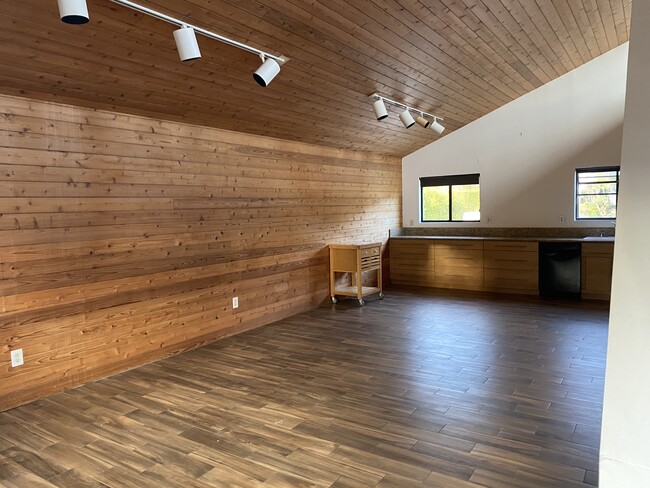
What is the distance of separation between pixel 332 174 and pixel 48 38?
412 cm

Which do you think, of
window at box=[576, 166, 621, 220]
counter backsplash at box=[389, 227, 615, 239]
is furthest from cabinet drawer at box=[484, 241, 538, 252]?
window at box=[576, 166, 621, 220]

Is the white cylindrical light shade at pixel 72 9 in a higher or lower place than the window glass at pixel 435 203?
higher

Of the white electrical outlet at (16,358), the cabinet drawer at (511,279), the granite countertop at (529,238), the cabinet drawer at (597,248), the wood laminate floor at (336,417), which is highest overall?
the granite countertop at (529,238)

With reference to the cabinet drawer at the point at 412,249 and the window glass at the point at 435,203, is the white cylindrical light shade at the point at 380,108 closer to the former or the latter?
the cabinet drawer at the point at 412,249

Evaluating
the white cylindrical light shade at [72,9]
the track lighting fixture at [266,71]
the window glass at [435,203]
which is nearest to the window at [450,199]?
the window glass at [435,203]

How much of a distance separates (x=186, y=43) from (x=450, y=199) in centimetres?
578

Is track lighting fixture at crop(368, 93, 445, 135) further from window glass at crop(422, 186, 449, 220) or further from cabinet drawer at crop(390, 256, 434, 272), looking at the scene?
cabinet drawer at crop(390, 256, 434, 272)

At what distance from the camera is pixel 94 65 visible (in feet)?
10.5

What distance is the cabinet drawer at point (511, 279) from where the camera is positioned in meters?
6.75

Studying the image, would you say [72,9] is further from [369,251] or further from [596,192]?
[596,192]

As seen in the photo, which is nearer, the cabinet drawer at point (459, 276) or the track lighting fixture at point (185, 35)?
the track lighting fixture at point (185, 35)

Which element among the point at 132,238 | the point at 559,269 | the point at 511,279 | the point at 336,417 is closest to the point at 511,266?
the point at 511,279

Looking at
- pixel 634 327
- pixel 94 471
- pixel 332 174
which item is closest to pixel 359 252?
pixel 332 174

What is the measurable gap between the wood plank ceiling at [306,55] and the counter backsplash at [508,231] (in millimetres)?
2120
